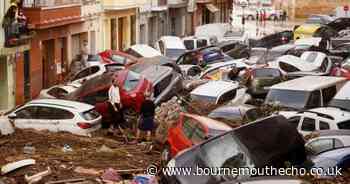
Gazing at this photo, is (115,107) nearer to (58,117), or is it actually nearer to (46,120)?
(58,117)

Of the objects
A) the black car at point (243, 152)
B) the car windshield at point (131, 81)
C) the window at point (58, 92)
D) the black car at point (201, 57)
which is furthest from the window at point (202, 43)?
the black car at point (243, 152)

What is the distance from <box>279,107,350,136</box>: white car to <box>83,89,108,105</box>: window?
19.6ft

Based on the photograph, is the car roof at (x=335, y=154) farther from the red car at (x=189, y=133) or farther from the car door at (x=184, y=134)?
the car door at (x=184, y=134)

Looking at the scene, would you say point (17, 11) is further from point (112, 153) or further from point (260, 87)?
point (112, 153)

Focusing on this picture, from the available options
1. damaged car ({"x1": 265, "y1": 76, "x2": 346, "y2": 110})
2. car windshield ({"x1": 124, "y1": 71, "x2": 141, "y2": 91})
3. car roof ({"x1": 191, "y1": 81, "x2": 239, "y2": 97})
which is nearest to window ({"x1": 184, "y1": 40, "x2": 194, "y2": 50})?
car roof ({"x1": 191, "y1": 81, "x2": 239, "y2": 97})

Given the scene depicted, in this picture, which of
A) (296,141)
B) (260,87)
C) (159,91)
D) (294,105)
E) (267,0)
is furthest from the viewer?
(267,0)

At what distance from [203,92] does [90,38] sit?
60.3 ft

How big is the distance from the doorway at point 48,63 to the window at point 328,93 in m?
15.3

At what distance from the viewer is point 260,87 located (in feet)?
81.8

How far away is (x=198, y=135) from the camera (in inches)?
555

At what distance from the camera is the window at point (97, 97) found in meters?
22.2

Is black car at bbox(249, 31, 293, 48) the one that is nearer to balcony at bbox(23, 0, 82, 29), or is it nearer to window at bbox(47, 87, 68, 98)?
balcony at bbox(23, 0, 82, 29)

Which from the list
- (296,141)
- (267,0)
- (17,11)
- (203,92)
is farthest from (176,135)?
(267,0)

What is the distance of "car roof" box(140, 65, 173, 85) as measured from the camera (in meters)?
22.9
